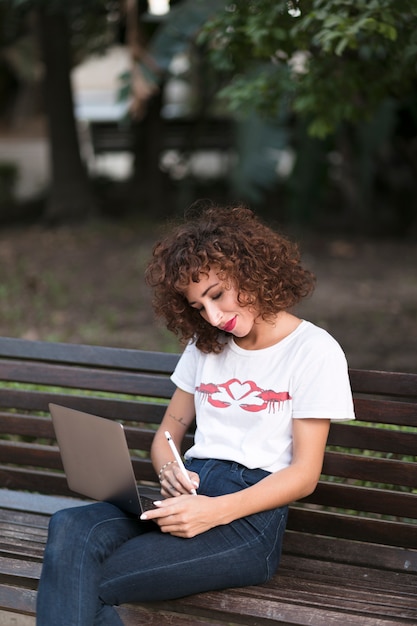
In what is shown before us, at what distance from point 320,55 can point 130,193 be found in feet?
30.6

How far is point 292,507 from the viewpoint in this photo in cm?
344

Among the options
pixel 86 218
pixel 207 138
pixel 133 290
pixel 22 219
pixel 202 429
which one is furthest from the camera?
pixel 207 138

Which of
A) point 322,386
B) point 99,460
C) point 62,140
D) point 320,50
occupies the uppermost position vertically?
point 320,50

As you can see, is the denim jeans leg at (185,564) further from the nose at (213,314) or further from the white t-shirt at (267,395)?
the nose at (213,314)

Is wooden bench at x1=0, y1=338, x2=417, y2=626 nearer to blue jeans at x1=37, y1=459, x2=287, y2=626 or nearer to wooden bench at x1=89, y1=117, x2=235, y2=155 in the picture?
blue jeans at x1=37, y1=459, x2=287, y2=626

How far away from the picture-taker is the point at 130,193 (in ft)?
44.5

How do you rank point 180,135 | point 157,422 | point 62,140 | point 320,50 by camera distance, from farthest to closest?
point 180,135 < point 62,140 < point 320,50 < point 157,422

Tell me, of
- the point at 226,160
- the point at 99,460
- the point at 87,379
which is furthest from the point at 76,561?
the point at 226,160

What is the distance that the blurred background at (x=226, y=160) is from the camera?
14.6 ft

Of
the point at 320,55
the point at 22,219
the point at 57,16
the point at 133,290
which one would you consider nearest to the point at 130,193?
the point at 22,219

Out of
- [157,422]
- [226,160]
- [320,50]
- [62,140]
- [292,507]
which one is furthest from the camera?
[226,160]

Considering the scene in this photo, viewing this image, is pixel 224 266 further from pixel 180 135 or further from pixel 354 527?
pixel 180 135

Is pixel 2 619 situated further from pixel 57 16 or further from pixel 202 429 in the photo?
pixel 57 16

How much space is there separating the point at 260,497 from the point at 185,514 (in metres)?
0.24
